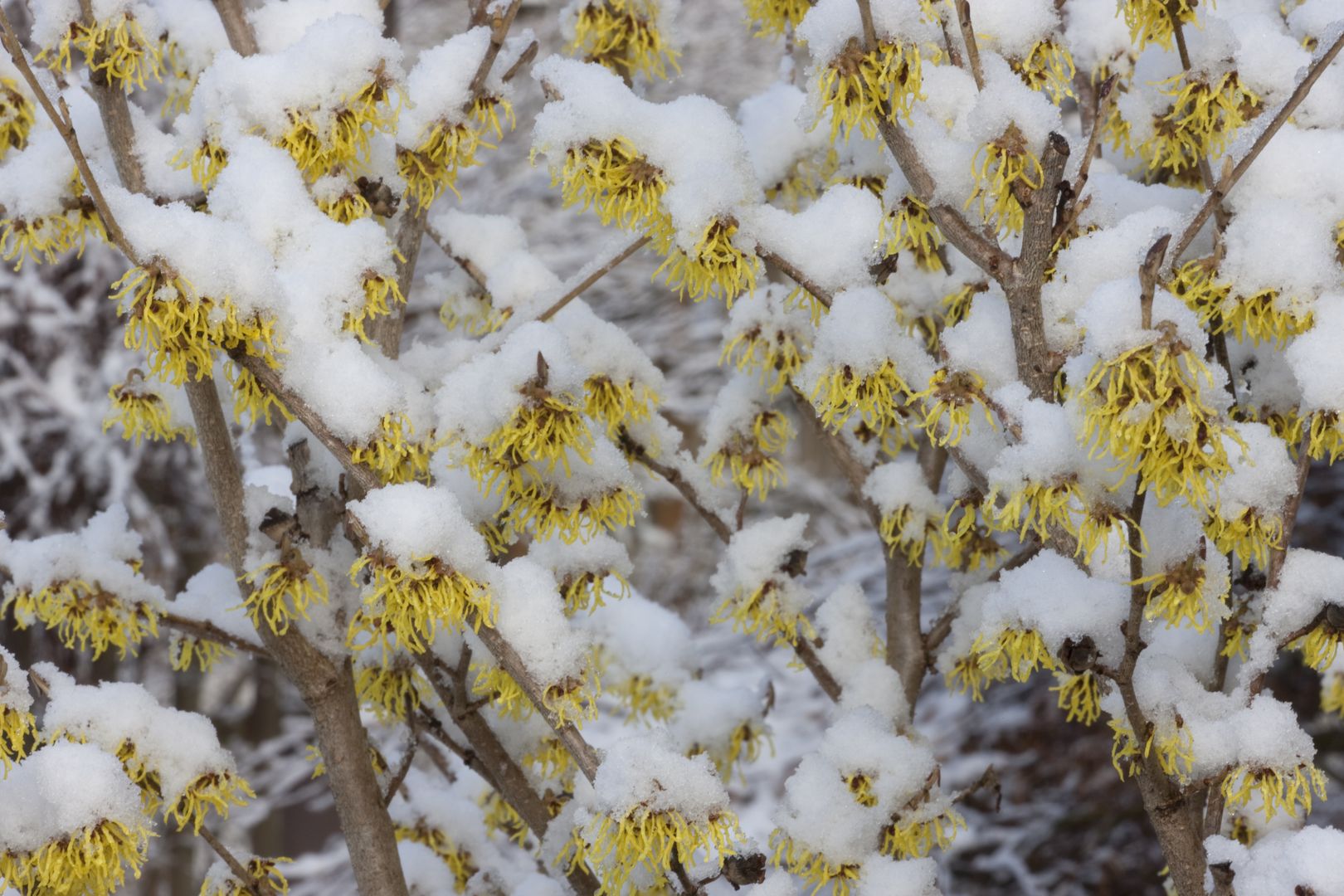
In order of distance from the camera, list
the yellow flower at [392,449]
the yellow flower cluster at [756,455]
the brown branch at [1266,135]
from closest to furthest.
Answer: the brown branch at [1266,135] < the yellow flower at [392,449] < the yellow flower cluster at [756,455]

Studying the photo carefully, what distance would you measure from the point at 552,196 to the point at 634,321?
1.40 m

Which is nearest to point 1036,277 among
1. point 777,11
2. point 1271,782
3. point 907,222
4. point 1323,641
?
point 907,222

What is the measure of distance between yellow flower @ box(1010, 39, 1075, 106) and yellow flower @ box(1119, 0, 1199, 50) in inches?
4.7

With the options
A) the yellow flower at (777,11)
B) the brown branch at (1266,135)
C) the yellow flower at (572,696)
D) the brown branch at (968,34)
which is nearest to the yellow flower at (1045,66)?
the brown branch at (968,34)

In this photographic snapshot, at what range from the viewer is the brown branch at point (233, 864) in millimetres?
2015

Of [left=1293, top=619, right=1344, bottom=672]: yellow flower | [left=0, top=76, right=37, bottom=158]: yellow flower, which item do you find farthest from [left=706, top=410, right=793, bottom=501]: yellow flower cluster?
[left=0, top=76, right=37, bottom=158]: yellow flower

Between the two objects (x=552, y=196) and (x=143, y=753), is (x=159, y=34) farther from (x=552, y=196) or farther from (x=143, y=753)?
(x=552, y=196)

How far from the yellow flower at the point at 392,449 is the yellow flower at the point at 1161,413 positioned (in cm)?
94

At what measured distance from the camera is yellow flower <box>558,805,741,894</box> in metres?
1.63

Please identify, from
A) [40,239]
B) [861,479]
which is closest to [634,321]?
[861,479]

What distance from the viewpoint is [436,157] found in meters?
2.11

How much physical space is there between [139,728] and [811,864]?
1.13 meters

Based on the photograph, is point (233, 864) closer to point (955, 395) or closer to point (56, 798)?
point (56, 798)

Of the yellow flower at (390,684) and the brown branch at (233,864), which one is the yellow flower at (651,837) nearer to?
the brown branch at (233,864)
